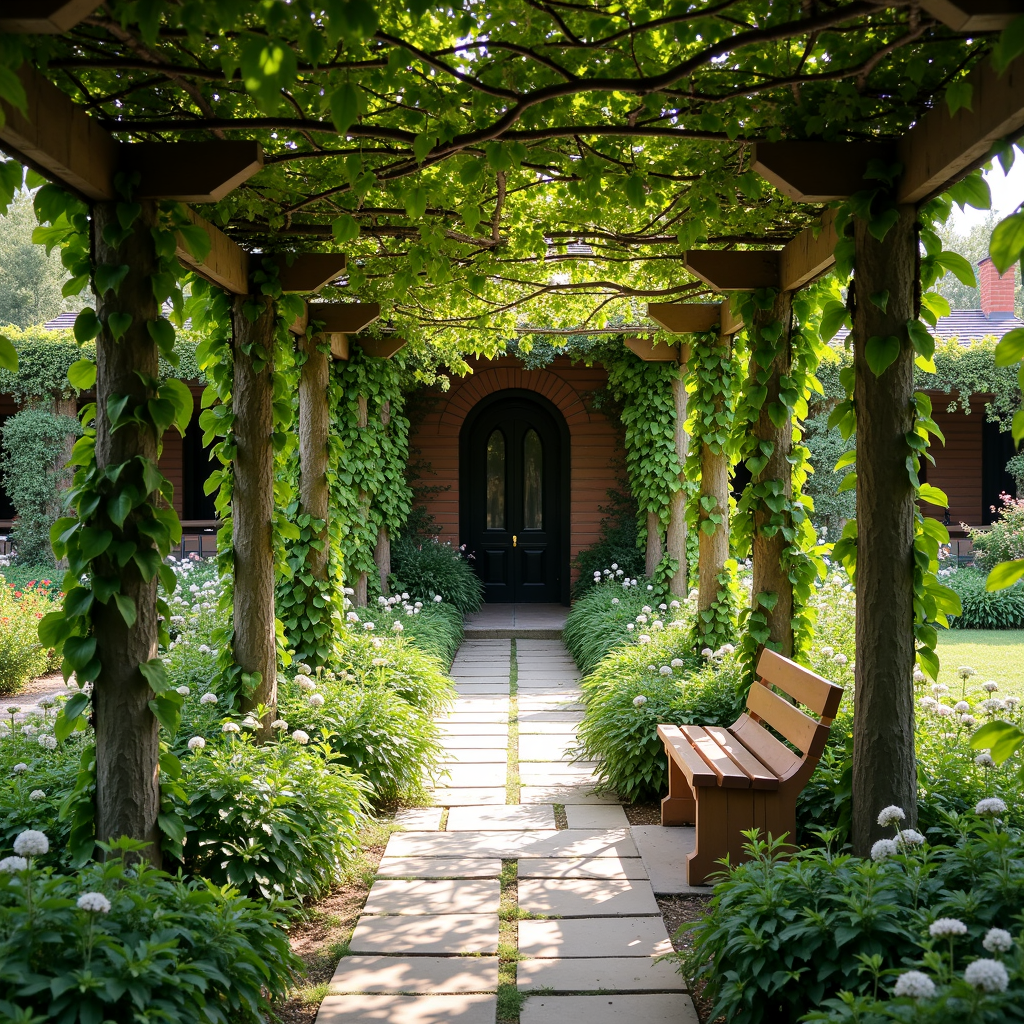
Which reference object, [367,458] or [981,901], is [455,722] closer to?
[367,458]

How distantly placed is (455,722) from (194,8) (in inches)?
223

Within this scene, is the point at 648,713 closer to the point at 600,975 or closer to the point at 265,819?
the point at 600,975

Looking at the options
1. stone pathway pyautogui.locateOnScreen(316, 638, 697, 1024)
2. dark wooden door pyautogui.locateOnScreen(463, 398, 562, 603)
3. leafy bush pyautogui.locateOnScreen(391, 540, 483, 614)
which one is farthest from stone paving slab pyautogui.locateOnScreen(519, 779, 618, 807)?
dark wooden door pyautogui.locateOnScreen(463, 398, 562, 603)

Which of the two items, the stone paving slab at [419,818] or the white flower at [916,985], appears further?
the stone paving slab at [419,818]

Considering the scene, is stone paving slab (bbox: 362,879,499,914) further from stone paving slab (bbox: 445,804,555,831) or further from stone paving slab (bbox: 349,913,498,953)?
stone paving slab (bbox: 445,804,555,831)

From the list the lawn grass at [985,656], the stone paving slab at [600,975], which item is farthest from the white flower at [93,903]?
the lawn grass at [985,656]

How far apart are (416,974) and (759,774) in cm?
157

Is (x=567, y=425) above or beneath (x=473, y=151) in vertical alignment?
beneath

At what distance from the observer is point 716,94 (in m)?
3.08

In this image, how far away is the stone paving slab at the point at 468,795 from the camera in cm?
517

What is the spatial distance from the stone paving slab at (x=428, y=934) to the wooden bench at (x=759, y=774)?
38.5 inches

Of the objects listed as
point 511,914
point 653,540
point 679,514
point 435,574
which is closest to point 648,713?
point 511,914

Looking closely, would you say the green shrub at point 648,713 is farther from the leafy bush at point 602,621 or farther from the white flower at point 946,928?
the white flower at point 946,928

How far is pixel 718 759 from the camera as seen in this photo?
407 cm
